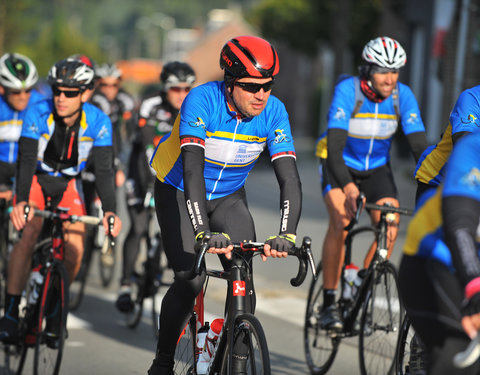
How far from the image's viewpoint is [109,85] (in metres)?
11.6

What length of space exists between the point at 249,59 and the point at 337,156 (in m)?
2.05

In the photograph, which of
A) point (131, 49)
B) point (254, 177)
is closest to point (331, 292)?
point (254, 177)

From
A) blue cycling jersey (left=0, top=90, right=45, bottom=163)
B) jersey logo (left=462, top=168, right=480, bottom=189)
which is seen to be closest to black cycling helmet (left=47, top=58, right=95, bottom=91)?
blue cycling jersey (left=0, top=90, right=45, bottom=163)

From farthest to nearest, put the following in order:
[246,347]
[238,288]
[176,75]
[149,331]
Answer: [176,75]
[149,331]
[238,288]
[246,347]

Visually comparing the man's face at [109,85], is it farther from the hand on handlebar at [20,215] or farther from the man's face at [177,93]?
the hand on handlebar at [20,215]

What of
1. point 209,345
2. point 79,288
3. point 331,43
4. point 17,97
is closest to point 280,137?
point 209,345

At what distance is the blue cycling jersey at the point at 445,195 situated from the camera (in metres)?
3.42

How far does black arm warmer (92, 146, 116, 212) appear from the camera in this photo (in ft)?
21.0

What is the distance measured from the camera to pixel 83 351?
728 centimetres

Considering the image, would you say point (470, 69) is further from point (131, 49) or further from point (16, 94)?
point (131, 49)

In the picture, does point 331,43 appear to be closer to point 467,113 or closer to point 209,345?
point 467,113

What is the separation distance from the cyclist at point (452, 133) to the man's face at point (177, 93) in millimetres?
3653

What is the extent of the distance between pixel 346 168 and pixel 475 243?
10.7 feet

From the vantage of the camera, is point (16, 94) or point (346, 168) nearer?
point (346, 168)
